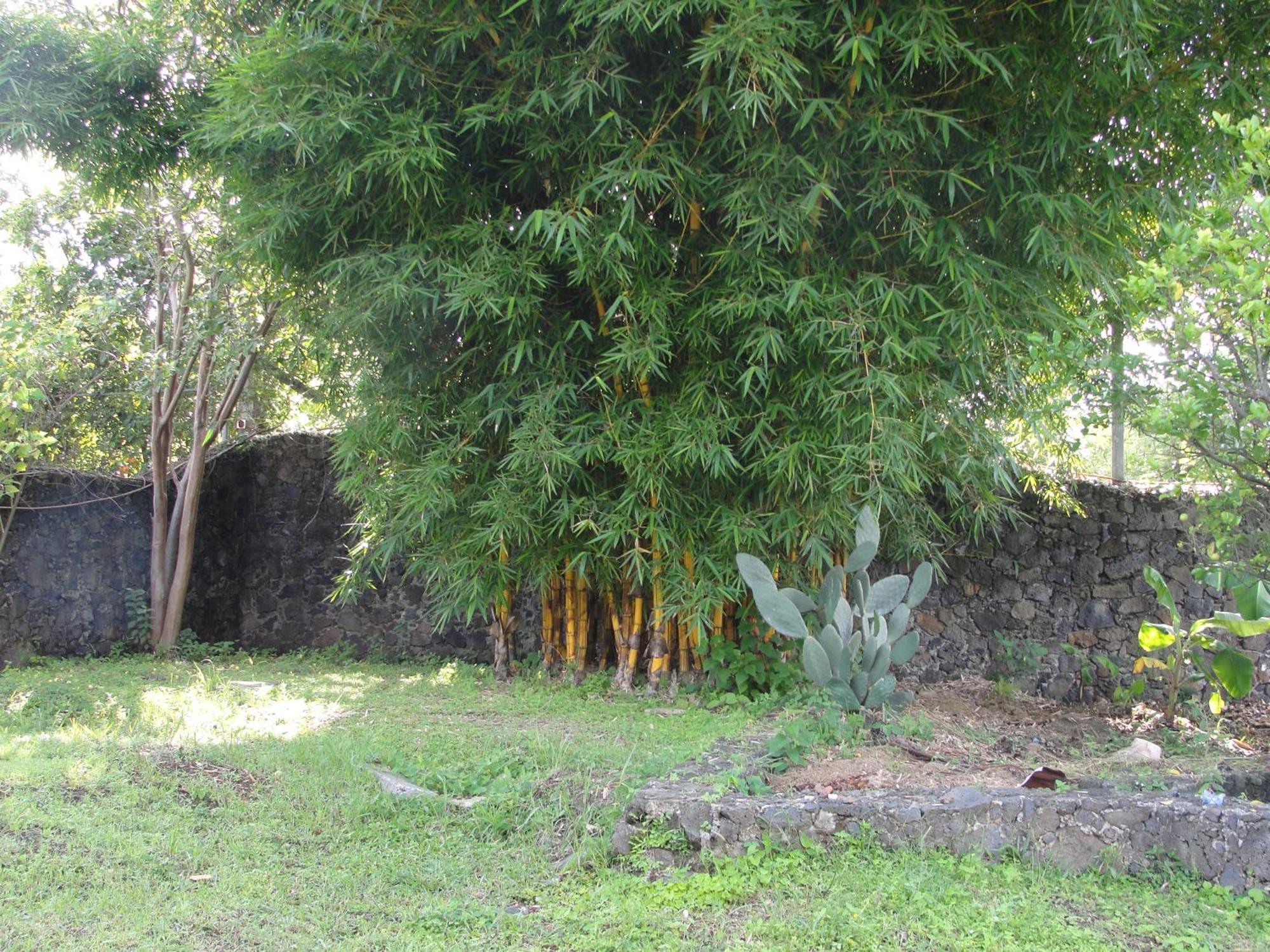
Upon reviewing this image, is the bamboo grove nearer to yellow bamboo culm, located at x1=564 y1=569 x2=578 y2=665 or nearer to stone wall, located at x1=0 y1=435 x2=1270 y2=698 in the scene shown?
yellow bamboo culm, located at x1=564 y1=569 x2=578 y2=665

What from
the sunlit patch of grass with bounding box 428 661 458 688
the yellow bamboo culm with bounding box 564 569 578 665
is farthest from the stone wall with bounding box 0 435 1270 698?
the yellow bamboo culm with bounding box 564 569 578 665

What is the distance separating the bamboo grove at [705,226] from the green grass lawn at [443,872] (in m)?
1.15

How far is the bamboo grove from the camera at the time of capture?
13.2 ft

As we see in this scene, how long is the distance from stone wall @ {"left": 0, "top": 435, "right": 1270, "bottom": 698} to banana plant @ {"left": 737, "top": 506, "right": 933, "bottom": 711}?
261 cm

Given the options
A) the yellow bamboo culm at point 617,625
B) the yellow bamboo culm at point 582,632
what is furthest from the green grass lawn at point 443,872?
the yellow bamboo culm at point 582,632

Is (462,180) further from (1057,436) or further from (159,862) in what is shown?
(1057,436)

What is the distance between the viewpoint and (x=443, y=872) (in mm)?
2809

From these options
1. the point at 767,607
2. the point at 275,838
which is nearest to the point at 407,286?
the point at 767,607

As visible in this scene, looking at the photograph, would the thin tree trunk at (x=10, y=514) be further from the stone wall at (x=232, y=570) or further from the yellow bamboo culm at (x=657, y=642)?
the yellow bamboo culm at (x=657, y=642)

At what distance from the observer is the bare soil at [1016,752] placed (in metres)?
3.20

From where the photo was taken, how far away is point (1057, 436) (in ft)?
17.9

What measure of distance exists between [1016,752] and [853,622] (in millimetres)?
768

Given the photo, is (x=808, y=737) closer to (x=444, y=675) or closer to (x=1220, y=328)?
(x=1220, y=328)

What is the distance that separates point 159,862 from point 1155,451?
166 inches
